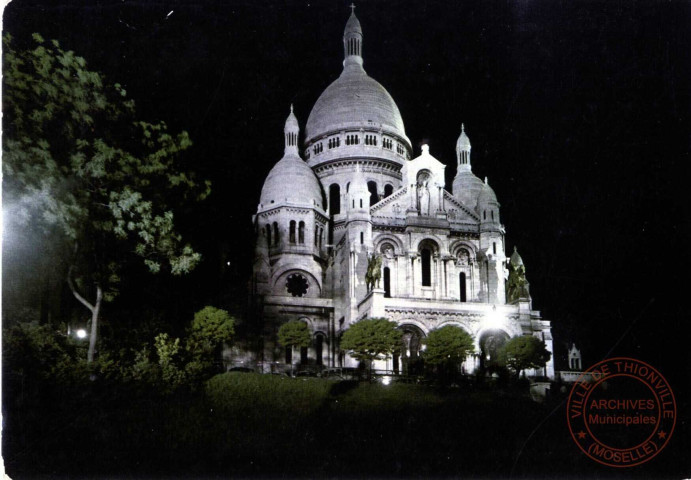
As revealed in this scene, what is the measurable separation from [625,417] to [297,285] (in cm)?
2903

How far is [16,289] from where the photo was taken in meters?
27.7

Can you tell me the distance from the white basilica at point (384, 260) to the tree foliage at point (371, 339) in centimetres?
174

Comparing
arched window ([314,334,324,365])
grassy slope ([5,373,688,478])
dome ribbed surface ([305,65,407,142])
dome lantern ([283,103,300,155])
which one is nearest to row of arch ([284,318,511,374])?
arched window ([314,334,324,365])

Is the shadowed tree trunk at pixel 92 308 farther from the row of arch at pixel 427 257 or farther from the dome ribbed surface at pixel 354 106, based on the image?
the dome ribbed surface at pixel 354 106

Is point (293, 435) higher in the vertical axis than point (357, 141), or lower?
lower

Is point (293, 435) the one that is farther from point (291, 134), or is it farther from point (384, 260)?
point (291, 134)

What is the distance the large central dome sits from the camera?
205 ft

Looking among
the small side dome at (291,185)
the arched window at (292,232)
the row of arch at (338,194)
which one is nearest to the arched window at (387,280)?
the arched window at (292,232)

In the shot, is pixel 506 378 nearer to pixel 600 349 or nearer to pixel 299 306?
pixel 600 349

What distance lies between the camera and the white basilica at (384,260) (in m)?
45.9

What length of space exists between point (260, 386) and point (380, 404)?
5.14 meters

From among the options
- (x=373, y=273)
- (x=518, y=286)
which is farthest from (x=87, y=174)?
(x=518, y=286)

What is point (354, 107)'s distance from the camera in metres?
63.2

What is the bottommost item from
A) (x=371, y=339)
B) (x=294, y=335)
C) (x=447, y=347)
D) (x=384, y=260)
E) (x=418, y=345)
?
(x=447, y=347)
